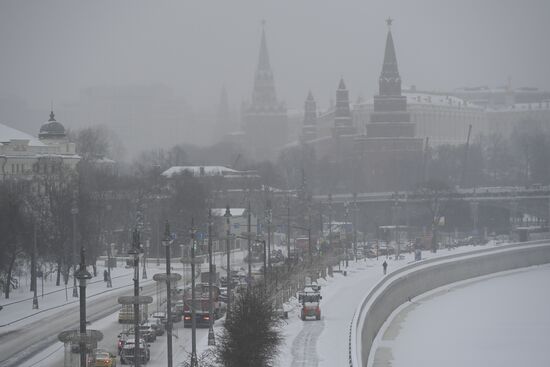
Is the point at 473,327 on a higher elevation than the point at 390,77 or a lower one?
lower

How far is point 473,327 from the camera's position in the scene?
6325 centimetres

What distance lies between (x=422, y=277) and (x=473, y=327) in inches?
416

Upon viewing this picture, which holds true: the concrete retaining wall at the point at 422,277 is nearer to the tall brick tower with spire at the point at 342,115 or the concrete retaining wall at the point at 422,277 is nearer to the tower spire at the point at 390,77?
the tower spire at the point at 390,77

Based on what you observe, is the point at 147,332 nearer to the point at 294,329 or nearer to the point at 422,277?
the point at 294,329

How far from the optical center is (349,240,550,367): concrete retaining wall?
44494mm

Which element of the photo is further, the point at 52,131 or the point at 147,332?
the point at 52,131

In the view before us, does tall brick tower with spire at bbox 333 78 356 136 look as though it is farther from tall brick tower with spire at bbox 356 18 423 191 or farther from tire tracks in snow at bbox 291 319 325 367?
tire tracks in snow at bbox 291 319 325 367

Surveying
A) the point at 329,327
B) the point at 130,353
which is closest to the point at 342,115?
the point at 329,327

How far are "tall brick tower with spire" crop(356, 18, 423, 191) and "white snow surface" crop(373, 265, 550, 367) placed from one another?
2700 inches

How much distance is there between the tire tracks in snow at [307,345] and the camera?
113 feet

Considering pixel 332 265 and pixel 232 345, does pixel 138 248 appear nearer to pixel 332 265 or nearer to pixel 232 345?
pixel 232 345

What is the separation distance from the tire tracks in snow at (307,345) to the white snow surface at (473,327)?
8192 mm

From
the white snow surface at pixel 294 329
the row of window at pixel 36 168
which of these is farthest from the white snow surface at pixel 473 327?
the row of window at pixel 36 168

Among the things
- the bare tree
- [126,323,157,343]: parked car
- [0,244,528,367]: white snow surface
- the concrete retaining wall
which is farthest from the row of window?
the bare tree
